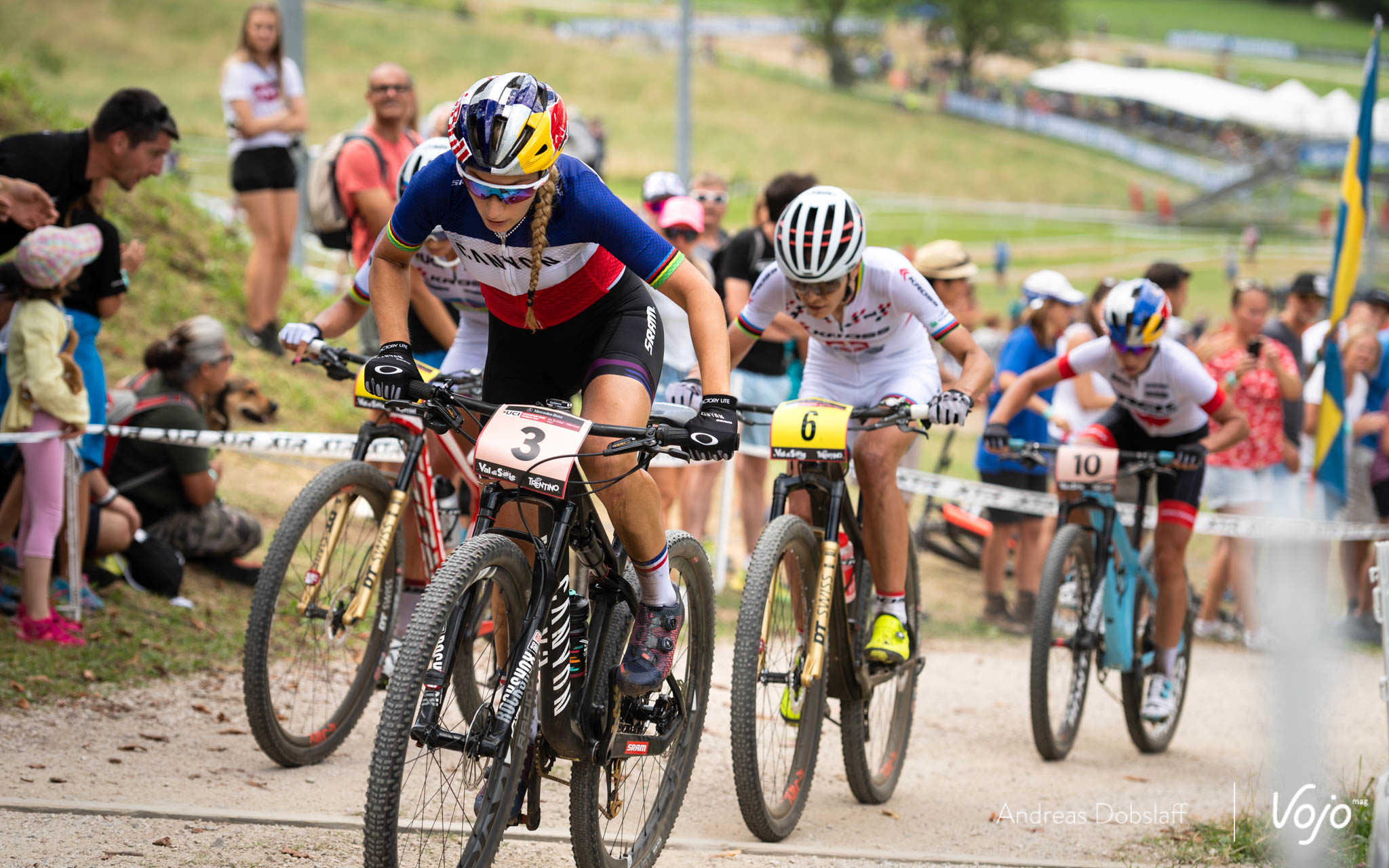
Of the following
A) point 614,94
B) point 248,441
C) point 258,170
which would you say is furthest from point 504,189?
point 614,94

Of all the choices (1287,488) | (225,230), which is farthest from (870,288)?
(225,230)

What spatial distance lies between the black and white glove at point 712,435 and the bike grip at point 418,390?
2.38 feet

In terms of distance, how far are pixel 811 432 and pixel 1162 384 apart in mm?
2768

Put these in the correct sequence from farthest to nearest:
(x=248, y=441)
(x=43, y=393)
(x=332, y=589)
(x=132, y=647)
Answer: (x=248, y=441) → (x=132, y=647) → (x=43, y=393) → (x=332, y=589)

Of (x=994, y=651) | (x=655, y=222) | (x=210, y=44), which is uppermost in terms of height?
(x=210, y=44)

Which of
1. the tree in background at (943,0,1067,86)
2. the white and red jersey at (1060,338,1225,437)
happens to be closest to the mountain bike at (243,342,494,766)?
the white and red jersey at (1060,338,1225,437)

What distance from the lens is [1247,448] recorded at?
→ 9.84 metres

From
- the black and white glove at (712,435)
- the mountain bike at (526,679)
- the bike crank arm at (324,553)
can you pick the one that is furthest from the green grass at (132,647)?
the black and white glove at (712,435)

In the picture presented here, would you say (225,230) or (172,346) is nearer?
(172,346)

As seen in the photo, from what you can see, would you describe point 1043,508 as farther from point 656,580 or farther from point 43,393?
point 43,393

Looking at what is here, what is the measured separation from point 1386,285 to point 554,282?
25.4 meters

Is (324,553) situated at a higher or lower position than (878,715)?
higher

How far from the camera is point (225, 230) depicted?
13.1 meters

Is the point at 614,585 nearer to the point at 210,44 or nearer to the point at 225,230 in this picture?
the point at 225,230
